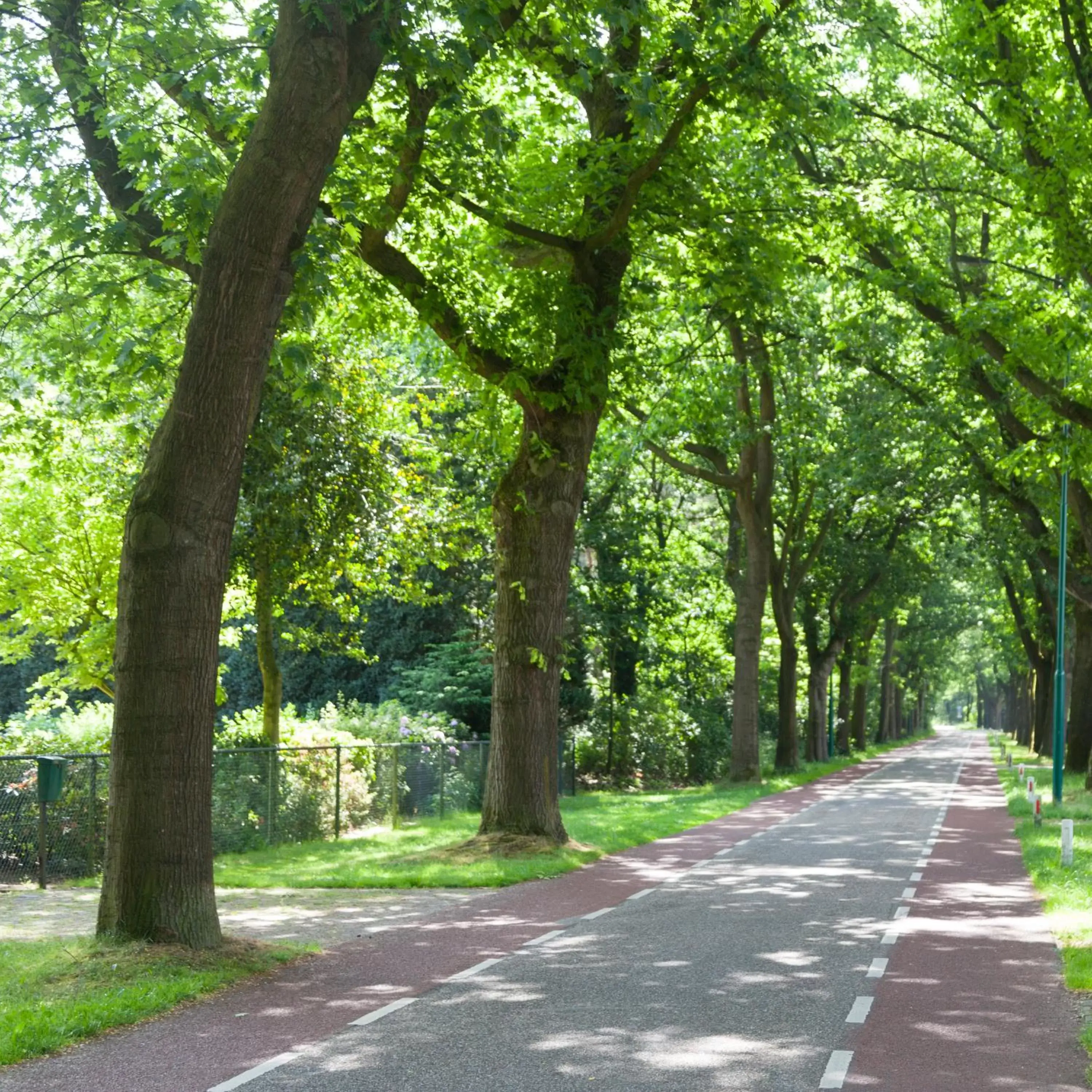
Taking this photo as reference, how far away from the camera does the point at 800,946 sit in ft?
37.9

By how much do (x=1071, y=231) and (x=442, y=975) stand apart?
12923 millimetres

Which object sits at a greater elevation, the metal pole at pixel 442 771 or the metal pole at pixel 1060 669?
the metal pole at pixel 1060 669

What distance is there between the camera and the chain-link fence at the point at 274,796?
16.0 meters

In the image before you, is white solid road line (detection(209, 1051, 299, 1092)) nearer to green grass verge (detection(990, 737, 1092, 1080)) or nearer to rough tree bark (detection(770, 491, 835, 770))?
green grass verge (detection(990, 737, 1092, 1080))

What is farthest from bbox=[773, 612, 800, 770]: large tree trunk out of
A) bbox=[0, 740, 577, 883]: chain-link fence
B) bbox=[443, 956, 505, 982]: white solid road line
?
bbox=[443, 956, 505, 982]: white solid road line

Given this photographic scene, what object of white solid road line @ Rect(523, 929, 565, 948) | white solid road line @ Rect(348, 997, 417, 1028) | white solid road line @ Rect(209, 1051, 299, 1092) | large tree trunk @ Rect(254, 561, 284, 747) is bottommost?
white solid road line @ Rect(523, 929, 565, 948)

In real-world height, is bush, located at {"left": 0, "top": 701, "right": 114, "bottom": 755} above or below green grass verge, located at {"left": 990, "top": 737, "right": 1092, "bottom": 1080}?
above

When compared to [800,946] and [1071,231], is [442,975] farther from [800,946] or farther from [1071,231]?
[1071,231]

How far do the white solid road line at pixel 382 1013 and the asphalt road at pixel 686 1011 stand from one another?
1.3 inches

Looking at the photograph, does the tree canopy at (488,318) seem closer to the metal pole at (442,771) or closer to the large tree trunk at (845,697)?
the metal pole at (442,771)

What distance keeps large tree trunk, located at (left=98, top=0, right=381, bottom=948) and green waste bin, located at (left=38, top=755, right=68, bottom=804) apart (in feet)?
17.6

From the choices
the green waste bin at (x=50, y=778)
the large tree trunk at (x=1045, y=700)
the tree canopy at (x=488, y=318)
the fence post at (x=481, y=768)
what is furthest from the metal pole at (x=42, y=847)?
the large tree trunk at (x=1045, y=700)

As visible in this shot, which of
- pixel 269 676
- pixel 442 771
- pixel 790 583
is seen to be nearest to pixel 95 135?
pixel 269 676

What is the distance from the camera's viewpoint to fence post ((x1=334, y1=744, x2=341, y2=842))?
22.2 meters
